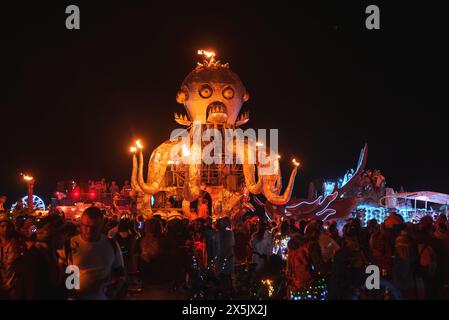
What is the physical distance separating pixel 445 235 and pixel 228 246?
4127 millimetres

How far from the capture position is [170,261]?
7137mm

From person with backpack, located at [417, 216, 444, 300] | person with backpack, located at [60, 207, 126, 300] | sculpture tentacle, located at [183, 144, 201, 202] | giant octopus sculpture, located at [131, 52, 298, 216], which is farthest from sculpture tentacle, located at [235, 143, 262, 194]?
person with backpack, located at [60, 207, 126, 300]

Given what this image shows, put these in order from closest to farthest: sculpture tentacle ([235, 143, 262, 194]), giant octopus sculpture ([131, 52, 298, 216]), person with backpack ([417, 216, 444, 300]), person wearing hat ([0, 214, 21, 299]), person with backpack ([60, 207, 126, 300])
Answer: person with backpack ([60, 207, 126, 300])
person wearing hat ([0, 214, 21, 299])
person with backpack ([417, 216, 444, 300])
sculpture tentacle ([235, 143, 262, 194])
giant octopus sculpture ([131, 52, 298, 216])

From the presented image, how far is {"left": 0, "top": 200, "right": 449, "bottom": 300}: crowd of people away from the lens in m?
6.26

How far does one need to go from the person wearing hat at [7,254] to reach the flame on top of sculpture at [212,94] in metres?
18.3

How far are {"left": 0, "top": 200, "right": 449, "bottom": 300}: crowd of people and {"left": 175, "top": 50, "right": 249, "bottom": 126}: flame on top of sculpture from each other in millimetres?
15278

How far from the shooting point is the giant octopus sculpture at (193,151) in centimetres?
2486

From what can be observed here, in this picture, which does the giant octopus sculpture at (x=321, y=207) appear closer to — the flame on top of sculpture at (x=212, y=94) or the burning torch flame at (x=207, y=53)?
the flame on top of sculpture at (x=212, y=94)

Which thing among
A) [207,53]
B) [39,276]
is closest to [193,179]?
[207,53]

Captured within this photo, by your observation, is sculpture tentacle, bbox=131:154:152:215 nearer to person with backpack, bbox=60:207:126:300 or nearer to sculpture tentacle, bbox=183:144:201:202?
sculpture tentacle, bbox=183:144:201:202

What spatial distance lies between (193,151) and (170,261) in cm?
1778

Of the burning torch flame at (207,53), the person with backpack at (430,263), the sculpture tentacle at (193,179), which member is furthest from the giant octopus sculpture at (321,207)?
the person with backpack at (430,263)

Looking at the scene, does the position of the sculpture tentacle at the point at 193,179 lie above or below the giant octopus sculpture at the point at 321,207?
above
